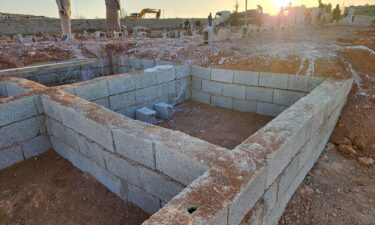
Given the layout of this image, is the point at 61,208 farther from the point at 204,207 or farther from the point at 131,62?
the point at 131,62

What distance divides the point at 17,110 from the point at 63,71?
402 cm

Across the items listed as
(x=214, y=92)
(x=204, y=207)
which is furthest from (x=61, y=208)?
(x=214, y=92)

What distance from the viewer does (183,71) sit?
6883 mm

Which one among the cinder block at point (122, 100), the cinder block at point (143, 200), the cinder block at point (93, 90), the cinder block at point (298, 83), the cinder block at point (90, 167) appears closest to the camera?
the cinder block at point (143, 200)

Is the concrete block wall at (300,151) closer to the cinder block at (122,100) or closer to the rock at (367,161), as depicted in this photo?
the rock at (367,161)

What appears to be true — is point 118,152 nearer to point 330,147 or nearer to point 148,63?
point 330,147

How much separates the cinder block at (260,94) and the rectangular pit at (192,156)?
1.76ft

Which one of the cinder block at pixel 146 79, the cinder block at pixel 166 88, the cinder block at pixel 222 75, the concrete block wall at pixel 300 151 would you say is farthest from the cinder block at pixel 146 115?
the concrete block wall at pixel 300 151

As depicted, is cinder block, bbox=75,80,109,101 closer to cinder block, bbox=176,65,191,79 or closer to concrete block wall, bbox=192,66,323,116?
cinder block, bbox=176,65,191,79

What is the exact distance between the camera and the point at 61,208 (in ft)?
10.5

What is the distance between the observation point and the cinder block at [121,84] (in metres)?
5.45

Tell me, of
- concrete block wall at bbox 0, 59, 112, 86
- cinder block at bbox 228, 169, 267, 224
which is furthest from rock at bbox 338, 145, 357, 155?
concrete block wall at bbox 0, 59, 112, 86

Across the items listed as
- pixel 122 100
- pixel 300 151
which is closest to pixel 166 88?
pixel 122 100

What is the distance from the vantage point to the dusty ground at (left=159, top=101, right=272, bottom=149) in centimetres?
515
